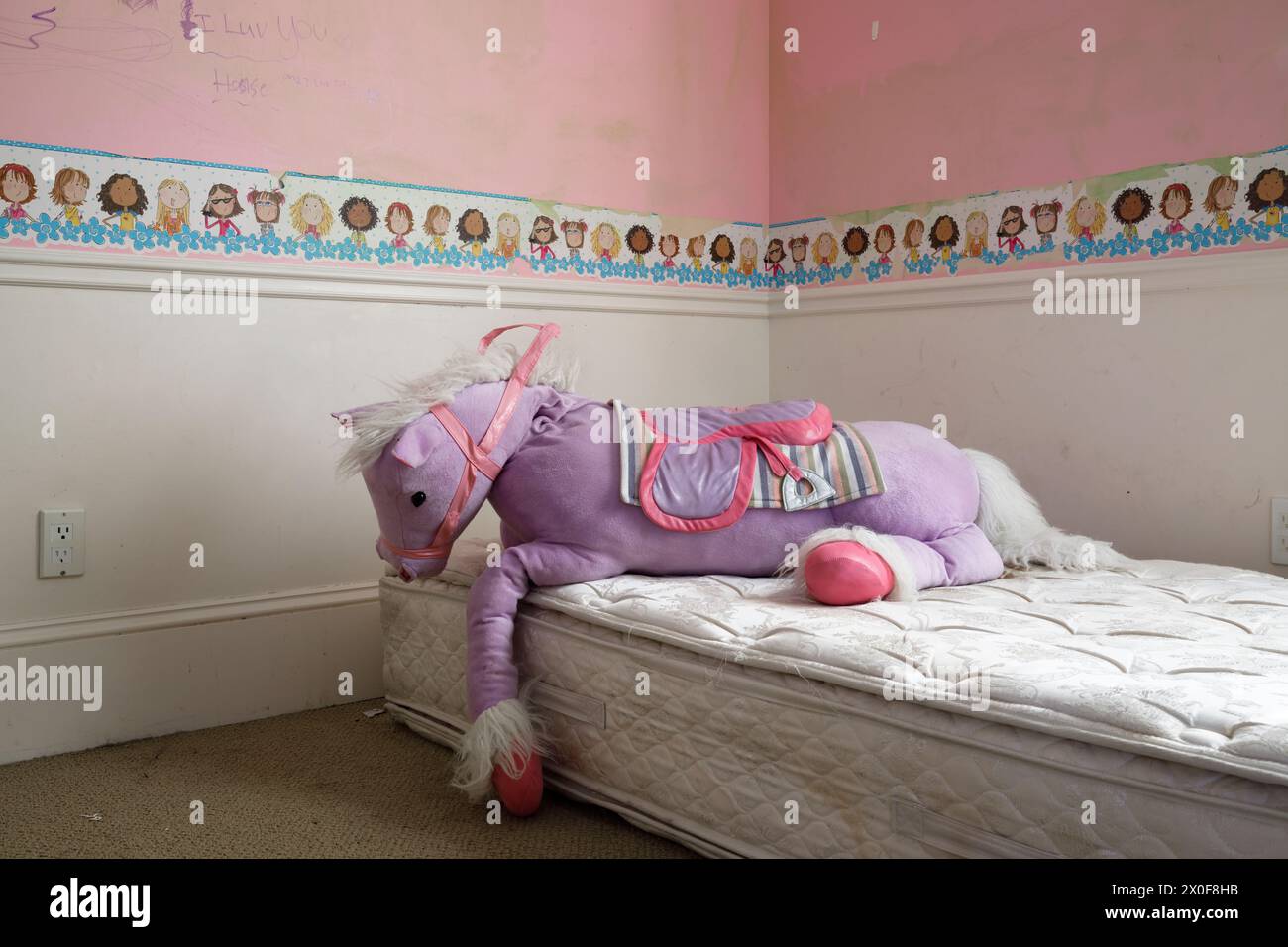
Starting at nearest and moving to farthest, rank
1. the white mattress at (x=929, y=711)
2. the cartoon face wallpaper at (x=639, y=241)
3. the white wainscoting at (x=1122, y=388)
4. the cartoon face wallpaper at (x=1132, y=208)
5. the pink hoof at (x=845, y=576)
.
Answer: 1. the white mattress at (x=929, y=711)
2. the pink hoof at (x=845, y=576)
3. the white wainscoting at (x=1122, y=388)
4. the cartoon face wallpaper at (x=1132, y=208)
5. the cartoon face wallpaper at (x=639, y=241)

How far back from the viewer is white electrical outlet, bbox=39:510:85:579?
1.87 metres

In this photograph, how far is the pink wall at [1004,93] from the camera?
192cm

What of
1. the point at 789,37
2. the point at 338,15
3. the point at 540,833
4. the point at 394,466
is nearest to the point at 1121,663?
the point at 540,833

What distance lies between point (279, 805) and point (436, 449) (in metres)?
0.58

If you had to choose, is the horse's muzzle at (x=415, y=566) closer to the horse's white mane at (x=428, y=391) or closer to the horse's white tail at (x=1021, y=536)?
the horse's white mane at (x=428, y=391)

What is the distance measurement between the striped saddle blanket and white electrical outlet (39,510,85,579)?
0.98 metres

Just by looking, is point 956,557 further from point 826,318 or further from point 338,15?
point 338,15

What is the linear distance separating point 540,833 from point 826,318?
1.57 meters

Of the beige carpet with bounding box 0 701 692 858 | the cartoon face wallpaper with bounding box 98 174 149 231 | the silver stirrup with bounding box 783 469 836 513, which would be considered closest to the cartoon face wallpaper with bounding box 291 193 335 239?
the cartoon face wallpaper with bounding box 98 174 149 231

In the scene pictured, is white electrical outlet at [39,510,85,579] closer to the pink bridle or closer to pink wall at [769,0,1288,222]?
the pink bridle

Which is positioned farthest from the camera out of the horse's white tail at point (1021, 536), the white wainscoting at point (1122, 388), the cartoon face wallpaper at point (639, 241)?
the cartoon face wallpaper at point (639, 241)

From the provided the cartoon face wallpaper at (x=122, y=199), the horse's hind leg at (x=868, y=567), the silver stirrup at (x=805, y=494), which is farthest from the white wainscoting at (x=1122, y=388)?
the cartoon face wallpaper at (x=122, y=199)

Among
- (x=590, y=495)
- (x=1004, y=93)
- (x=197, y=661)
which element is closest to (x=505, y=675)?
(x=590, y=495)

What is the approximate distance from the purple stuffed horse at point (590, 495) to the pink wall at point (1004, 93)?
0.85 metres
